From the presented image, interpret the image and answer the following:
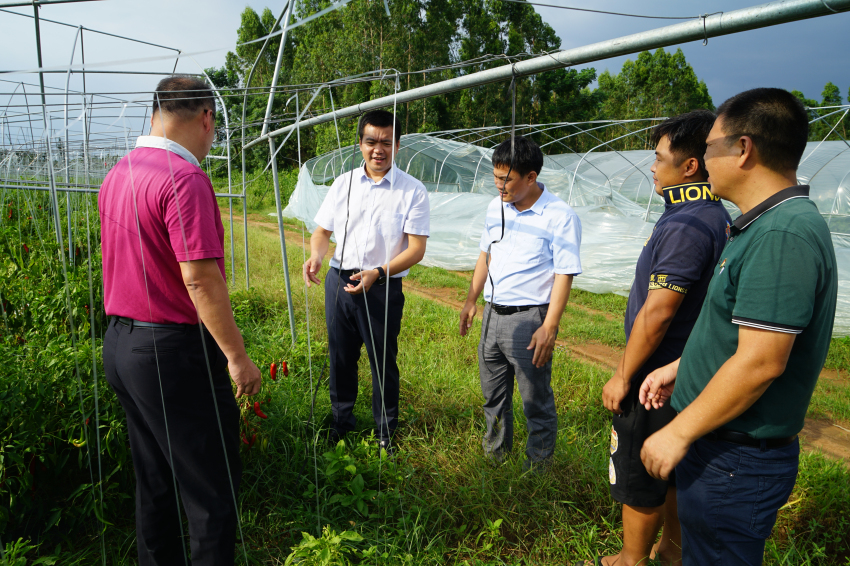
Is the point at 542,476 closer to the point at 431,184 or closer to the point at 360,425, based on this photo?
the point at 360,425

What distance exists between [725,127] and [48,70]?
1.67 m

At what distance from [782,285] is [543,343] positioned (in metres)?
1.15

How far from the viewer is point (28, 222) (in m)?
5.45

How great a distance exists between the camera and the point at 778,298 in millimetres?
1049

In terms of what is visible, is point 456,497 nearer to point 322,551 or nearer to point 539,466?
point 539,466

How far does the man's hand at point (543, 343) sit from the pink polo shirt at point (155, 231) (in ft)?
4.31

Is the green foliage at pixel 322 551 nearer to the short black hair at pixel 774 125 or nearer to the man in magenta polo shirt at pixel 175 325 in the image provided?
the man in magenta polo shirt at pixel 175 325

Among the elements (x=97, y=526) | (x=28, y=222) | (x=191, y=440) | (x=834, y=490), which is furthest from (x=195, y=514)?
(x=28, y=222)

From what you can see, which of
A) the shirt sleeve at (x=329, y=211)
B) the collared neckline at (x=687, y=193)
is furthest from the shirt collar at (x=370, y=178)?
the collared neckline at (x=687, y=193)

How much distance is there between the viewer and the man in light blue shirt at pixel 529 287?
2195 mm

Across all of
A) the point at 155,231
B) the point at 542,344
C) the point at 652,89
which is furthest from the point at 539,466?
the point at 652,89

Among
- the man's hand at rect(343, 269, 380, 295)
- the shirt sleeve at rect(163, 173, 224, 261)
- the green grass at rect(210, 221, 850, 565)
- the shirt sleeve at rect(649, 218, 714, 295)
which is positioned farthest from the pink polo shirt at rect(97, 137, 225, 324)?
the shirt sleeve at rect(649, 218, 714, 295)

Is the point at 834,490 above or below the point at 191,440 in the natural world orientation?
below

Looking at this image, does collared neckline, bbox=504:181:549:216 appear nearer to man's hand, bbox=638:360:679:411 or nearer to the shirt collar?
the shirt collar
